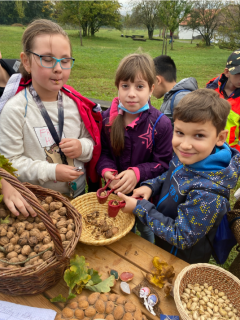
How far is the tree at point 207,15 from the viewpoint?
112 feet

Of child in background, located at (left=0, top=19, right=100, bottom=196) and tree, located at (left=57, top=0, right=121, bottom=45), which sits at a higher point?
tree, located at (left=57, top=0, right=121, bottom=45)

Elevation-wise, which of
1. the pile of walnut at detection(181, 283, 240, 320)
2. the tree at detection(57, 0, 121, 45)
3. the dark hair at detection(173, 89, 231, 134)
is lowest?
the pile of walnut at detection(181, 283, 240, 320)

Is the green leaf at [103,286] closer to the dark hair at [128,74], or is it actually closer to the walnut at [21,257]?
the walnut at [21,257]

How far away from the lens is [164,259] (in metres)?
1.44

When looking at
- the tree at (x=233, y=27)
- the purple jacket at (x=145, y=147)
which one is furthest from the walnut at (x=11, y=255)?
the tree at (x=233, y=27)

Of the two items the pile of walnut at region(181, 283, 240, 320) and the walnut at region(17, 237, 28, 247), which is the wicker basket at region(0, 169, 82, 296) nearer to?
the walnut at region(17, 237, 28, 247)

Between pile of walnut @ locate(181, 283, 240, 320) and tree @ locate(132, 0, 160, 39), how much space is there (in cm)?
4556

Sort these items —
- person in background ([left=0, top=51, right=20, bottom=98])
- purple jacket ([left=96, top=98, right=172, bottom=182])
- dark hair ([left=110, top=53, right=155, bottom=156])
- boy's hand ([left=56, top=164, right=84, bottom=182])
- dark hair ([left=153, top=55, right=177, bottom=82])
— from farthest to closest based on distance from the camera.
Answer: dark hair ([left=153, top=55, right=177, bottom=82])
person in background ([left=0, top=51, right=20, bottom=98])
purple jacket ([left=96, top=98, right=172, bottom=182])
dark hair ([left=110, top=53, right=155, bottom=156])
boy's hand ([left=56, top=164, right=84, bottom=182])

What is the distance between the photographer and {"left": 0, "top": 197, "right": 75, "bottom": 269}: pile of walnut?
1.22 metres

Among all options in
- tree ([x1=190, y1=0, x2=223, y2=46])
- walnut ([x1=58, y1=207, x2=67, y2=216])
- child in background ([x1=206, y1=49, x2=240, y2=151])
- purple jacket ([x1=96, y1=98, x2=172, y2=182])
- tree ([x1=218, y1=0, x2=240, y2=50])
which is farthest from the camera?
tree ([x1=190, y1=0, x2=223, y2=46])

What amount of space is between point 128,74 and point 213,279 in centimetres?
147

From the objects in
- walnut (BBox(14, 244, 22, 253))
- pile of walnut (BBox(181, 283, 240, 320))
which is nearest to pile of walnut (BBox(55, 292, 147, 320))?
pile of walnut (BBox(181, 283, 240, 320))

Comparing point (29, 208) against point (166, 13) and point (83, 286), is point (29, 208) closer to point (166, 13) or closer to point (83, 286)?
point (83, 286)

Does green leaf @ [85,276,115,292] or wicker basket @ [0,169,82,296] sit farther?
green leaf @ [85,276,115,292]
